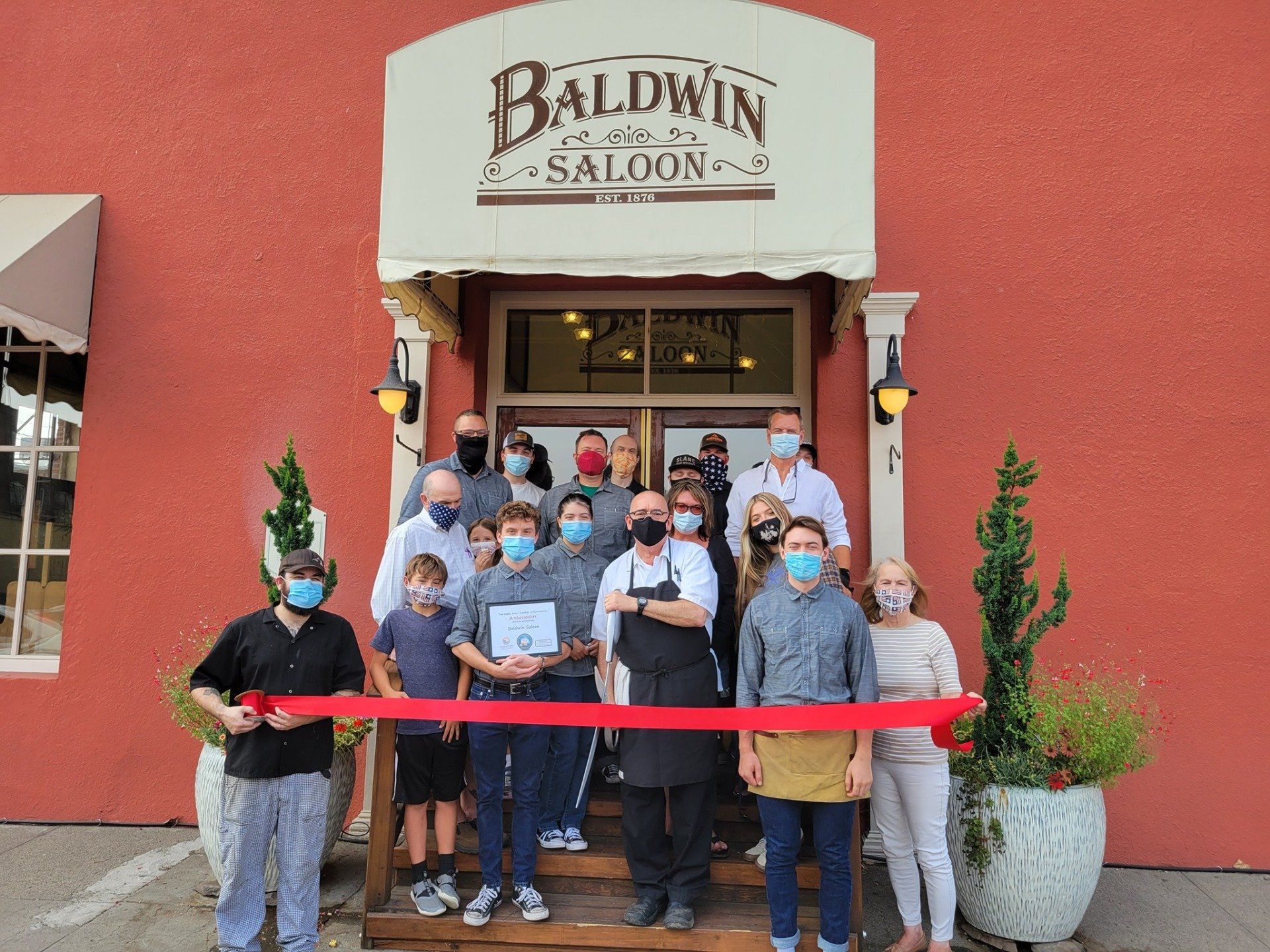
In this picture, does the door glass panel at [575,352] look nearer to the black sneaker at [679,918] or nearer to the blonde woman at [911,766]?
the blonde woman at [911,766]

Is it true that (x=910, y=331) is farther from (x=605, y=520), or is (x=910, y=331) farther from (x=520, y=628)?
(x=520, y=628)

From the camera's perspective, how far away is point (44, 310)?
6.22 metres

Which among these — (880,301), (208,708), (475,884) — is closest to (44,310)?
(208,708)

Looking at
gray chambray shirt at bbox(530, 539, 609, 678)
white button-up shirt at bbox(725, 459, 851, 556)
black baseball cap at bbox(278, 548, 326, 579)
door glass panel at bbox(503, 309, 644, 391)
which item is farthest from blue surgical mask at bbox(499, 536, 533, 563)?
door glass panel at bbox(503, 309, 644, 391)

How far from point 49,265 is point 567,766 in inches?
201

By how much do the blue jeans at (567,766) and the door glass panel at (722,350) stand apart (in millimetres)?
2816

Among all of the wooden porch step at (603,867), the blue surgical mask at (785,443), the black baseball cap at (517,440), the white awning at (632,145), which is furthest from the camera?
the black baseball cap at (517,440)

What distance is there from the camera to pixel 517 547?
4273mm

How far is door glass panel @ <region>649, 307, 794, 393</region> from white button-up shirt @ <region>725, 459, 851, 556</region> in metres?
1.55

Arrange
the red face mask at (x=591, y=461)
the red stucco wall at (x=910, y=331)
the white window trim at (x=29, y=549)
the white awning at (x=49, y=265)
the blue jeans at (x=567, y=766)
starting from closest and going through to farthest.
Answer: the blue jeans at (x=567, y=766)
the red face mask at (x=591, y=461)
the red stucco wall at (x=910, y=331)
the white awning at (x=49, y=265)
the white window trim at (x=29, y=549)

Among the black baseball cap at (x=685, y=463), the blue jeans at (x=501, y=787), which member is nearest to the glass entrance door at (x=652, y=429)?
the black baseball cap at (x=685, y=463)

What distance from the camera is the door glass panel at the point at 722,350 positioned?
6676 mm

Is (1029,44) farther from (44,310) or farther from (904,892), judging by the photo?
(44,310)

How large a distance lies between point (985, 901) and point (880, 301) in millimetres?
3660
